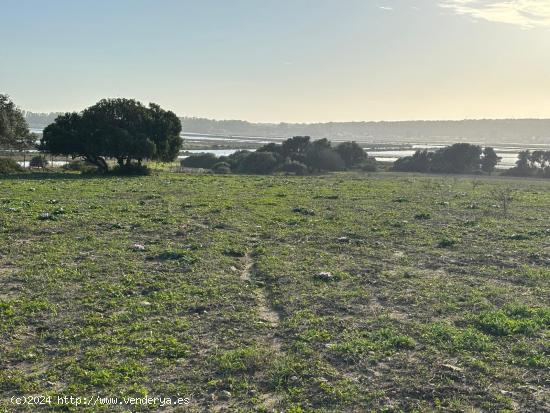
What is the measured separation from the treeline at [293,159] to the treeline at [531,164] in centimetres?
2436

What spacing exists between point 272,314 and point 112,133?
4089cm

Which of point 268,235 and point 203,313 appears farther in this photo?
point 268,235

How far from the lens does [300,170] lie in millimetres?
72750

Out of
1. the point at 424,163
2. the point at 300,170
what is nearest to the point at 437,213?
the point at 300,170

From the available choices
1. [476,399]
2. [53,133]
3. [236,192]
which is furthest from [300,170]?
[476,399]

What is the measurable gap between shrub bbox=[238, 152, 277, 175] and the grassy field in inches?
2063

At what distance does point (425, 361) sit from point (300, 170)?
65275 mm

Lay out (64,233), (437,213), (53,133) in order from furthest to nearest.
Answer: (53,133), (437,213), (64,233)

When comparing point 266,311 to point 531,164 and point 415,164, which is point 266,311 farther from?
point 531,164

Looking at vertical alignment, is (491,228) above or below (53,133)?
below

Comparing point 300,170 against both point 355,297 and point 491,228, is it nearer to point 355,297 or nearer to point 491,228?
point 491,228

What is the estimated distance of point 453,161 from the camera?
91938mm

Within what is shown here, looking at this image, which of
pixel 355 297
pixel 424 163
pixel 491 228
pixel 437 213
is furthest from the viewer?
pixel 424 163

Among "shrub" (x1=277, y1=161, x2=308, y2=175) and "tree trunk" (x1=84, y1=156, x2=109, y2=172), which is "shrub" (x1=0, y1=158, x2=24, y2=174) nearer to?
"tree trunk" (x1=84, y1=156, x2=109, y2=172)
